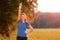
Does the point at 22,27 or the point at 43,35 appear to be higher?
the point at 22,27

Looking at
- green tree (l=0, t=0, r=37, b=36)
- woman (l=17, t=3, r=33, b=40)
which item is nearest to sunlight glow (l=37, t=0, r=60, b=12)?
green tree (l=0, t=0, r=37, b=36)

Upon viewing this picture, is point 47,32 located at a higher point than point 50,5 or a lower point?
lower

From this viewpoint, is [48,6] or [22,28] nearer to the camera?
[22,28]

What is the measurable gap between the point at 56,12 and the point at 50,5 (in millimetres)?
132

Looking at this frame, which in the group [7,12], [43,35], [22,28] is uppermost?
[7,12]

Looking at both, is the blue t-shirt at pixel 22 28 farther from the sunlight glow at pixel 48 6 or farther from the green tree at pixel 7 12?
the sunlight glow at pixel 48 6

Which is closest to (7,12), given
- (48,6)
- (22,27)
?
(22,27)

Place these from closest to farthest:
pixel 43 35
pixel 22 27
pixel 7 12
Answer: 1. pixel 22 27
2. pixel 7 12
3. pixel 43 35

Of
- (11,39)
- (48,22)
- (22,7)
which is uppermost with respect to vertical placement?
(22,7)

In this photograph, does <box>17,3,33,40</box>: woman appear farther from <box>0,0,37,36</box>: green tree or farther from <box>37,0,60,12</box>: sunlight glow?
<box>37,0,60,12</box>: sunlight glow

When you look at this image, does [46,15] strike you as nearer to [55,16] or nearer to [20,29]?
[55,16]

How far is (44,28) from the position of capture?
11.6 feet

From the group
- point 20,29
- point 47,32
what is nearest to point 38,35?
point 47,32

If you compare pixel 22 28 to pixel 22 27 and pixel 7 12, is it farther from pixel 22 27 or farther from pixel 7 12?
pixel 7 12
